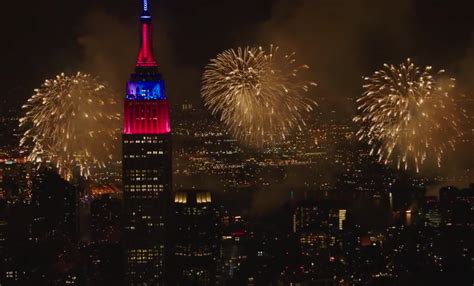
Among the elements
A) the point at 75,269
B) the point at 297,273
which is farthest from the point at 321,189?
the point at 75,269

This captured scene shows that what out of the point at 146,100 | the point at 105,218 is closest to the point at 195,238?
the point at 105,218

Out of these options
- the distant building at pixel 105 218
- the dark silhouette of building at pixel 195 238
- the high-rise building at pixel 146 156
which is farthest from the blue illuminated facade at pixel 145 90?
the distant building at pixel 105 218

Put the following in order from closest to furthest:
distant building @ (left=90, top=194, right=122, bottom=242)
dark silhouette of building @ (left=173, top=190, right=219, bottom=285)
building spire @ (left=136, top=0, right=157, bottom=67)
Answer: building spire @ (left=136, top=0, right=157, bottom=67) < dark silhouette of building @ (left=173, top=190, right=219, bottom=285) < distant building @ (left=90, top=194, right=122, bottom=242)

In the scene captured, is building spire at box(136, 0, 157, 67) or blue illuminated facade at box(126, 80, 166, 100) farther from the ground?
building spire at box(136, 0, 157, 67)

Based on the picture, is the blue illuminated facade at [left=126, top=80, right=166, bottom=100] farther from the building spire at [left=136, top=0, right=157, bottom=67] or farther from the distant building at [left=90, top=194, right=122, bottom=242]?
the distant building at [left=90, top=194, right=122, bottom=242]

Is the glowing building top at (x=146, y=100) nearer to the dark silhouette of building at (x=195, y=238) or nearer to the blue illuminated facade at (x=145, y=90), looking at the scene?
the blue illuminated facade at (x=145, y=90)

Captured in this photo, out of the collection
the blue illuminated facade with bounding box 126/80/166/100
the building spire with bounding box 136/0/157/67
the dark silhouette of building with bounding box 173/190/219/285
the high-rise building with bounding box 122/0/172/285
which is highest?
the building spire with bounding box 136/0/157/67

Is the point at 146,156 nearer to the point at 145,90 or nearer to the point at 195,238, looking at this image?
the point at 145,90

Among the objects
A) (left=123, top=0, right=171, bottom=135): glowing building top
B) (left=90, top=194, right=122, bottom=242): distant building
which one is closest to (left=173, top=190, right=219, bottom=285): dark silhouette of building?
(left=90, top=194, right=122, bottom=242): distant building
